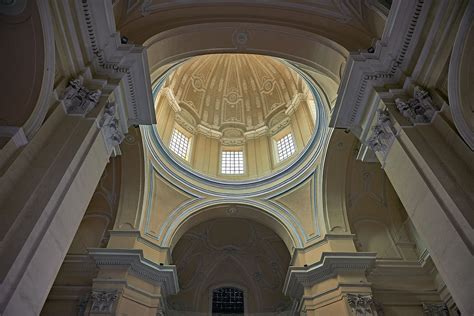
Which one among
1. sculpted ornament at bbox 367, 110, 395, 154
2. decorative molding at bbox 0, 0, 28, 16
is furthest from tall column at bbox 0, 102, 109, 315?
sculpted ornament at bbox 367, 110, 395, 154

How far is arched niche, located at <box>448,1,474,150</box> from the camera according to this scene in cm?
520

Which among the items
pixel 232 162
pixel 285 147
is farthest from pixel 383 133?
pixel 232 162

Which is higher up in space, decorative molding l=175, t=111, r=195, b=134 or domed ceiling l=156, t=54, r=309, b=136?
domed ceiling l=156, t=54, r=309, b=136

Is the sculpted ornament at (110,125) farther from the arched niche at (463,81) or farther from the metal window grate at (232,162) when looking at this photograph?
the metal window grate at (232,162)

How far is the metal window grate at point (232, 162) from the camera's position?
16.9 m

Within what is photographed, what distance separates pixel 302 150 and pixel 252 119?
4.57 m

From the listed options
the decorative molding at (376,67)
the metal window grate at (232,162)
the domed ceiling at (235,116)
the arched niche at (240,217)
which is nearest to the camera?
the decorative molding at (376,67)

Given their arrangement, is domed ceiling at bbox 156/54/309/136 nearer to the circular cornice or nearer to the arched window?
the circular cornice

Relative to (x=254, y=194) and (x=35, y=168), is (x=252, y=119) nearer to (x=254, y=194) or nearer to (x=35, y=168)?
(x=254, y=194)

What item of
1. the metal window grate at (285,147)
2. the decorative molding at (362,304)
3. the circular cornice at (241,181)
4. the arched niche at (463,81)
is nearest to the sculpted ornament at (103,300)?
the circular cornice at (241,181)

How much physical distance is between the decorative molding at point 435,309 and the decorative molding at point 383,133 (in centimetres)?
657

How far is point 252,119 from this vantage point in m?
18.7

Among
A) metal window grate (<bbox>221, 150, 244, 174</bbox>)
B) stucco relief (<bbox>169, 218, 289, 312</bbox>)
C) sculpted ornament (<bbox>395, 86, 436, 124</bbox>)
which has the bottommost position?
sculpted ornament (<bbox>395, 86, 436, 124</bbox>)

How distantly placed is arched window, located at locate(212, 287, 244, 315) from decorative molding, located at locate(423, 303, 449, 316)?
8.23 meters
